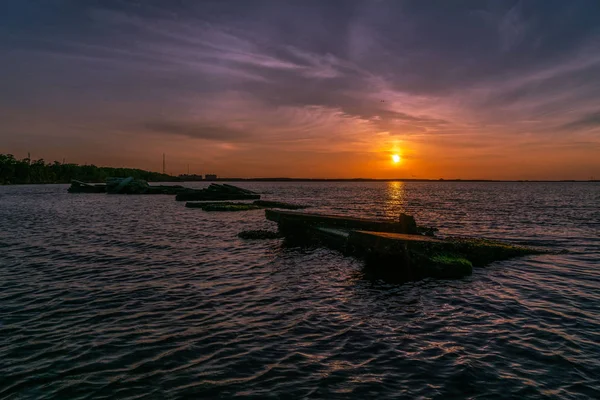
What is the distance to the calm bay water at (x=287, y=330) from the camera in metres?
6.68

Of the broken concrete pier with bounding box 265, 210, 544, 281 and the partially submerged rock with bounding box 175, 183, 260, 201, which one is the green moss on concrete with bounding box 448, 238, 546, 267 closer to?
the broken concrete pier with bounding box 265, 210, 544, 281

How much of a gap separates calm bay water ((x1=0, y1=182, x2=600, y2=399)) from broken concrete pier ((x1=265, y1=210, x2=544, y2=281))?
793 millimetres

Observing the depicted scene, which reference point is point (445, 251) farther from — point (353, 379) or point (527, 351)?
point (353, 379)

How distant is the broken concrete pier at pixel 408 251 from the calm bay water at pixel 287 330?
79 centimetres

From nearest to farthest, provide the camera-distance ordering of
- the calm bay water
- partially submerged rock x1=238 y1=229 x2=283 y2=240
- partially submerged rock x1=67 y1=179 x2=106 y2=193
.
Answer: the calm bay water, partially submerged rock x1=238 y1=229 x2=283 y2=240, partially submerged rock x1=67 y1=179 x2=106 y2=193

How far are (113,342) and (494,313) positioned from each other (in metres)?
9.57

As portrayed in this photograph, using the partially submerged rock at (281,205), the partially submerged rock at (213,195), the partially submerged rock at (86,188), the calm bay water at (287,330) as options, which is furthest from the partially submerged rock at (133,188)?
the calm bay water at (287,330)

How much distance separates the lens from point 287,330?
912 cm

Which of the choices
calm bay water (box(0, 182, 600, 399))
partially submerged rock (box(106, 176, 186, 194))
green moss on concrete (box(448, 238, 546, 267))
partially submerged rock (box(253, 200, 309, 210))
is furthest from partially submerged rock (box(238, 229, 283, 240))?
partially submerged rock (box(106, 176, 186, 194))

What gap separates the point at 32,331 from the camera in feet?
29.3

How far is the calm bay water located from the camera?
6684mm

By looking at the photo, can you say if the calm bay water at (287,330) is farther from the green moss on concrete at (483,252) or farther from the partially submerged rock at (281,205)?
the partially submerged rock at (281,205)

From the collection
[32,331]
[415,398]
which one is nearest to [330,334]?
[415,398]

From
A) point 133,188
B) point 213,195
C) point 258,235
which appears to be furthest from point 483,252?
point 133,188
